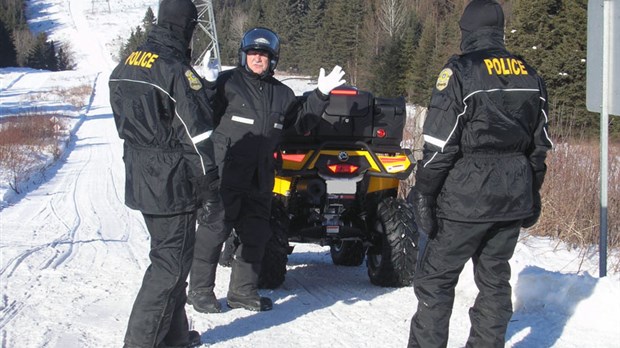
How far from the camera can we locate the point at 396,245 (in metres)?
6.03

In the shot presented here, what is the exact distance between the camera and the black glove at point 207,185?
404cm

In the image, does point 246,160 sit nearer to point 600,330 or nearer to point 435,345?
point 435,345

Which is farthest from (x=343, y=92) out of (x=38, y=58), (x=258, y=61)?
(x=38, y=58)

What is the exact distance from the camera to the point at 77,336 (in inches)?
177

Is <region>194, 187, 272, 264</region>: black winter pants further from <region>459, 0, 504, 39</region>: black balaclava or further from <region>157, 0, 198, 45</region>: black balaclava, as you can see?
<region>459, 0, 504, 39</region>: black balaclava

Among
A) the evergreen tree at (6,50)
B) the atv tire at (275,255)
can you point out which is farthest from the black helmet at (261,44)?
the evergreen tree at (6,50)

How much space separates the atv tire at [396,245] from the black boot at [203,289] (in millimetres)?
1560

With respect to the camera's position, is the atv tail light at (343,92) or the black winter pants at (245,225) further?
the atv tail light at (343,92)

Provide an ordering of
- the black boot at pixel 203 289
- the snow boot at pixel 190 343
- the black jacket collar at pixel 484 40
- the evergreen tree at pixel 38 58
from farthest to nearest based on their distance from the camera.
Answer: the evergreen tree at pixel 38 58, the black boot at pixel 203 289, the snow boot at pixel 190 343, the black jacket collar at pixel 484 40

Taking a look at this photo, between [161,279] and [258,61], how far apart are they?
2050 mm

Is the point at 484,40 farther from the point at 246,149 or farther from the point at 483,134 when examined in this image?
the point at 246,149

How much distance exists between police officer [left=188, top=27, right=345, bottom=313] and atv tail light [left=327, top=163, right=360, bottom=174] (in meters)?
0.73

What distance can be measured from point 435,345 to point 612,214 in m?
4.71

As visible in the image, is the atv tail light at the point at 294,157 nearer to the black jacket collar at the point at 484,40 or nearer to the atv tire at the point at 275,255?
the atv tire at the point at 275,255
